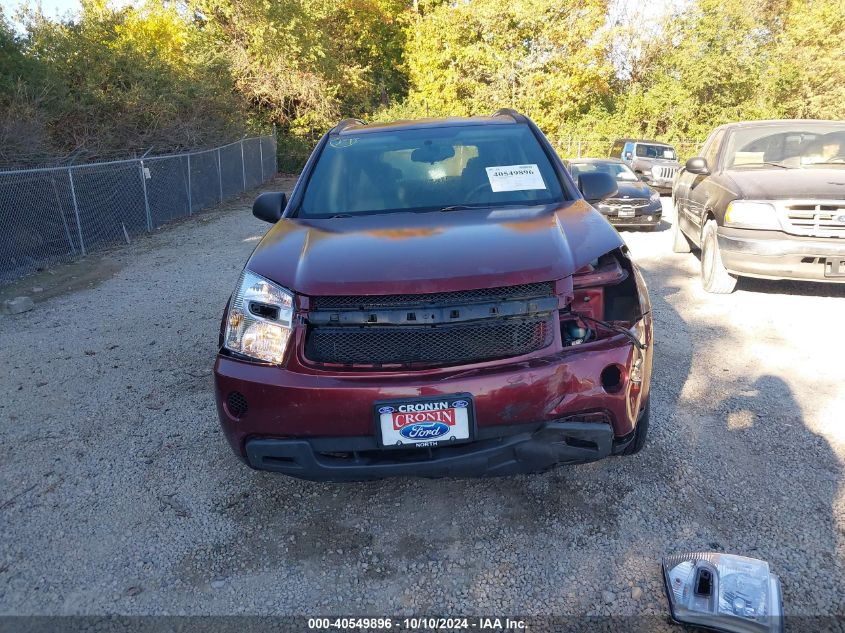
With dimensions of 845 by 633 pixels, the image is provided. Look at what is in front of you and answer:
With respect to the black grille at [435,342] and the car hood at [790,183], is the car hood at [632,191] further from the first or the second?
the black grille at [435,342]

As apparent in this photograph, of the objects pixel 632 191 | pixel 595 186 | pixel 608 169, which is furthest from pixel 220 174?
pixel 595 186

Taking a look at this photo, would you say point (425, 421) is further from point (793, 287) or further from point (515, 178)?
point (793, 287)

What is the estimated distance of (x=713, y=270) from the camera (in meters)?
6.52

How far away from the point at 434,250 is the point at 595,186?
5.63 ft

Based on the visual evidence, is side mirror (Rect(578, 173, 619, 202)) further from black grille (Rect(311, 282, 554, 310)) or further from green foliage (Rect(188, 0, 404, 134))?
green foliage (Rect(188, 0, 404, 134))

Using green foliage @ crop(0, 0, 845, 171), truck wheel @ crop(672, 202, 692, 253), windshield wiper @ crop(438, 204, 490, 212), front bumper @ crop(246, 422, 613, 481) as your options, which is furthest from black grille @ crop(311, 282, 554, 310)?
green foliage @ crop(0, 0, 845, 171)

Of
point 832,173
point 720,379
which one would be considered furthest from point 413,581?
point 832,173

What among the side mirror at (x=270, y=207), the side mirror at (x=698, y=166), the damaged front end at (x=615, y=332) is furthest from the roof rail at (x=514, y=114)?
the side mirror at (x=698, y=166)

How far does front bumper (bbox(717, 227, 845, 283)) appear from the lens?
5.51 metres

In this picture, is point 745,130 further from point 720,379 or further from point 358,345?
point 358,345

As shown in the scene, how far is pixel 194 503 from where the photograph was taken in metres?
3.10

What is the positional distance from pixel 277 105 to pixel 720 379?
80.5 ft

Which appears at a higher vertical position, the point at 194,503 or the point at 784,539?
the point at 784,539

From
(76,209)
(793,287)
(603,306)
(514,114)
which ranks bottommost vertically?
(76,209)
